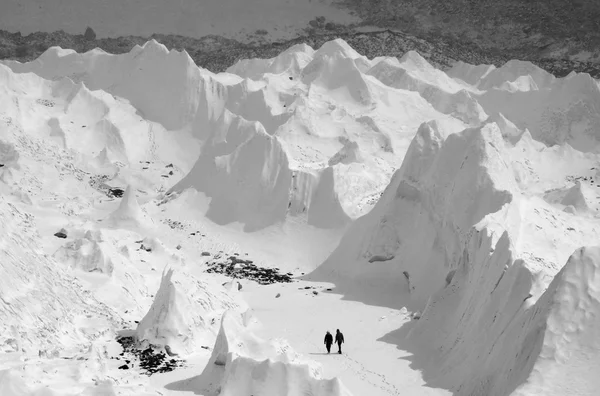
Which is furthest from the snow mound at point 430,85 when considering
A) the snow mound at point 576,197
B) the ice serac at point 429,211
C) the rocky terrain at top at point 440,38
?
the ice serac at point 429,211

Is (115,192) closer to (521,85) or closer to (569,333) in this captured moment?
(521,85)

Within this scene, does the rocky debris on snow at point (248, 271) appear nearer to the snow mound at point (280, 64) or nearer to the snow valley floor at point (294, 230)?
the snow valley floor at point (294, 230)

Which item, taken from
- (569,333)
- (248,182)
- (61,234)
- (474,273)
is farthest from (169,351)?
(248,182)

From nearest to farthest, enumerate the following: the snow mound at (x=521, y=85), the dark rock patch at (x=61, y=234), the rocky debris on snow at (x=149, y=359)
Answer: the rocky debris on snow at (x=149, y=359) → the dark rock patch at (x=61, y=234) → the snow mound at (x=521, y=85)

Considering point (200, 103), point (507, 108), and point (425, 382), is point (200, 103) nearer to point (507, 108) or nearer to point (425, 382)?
point (507, 108)

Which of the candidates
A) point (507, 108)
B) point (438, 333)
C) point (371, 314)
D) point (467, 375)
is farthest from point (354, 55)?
point (467, 375)

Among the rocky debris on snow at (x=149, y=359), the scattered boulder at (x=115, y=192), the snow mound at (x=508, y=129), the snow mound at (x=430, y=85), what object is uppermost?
the snow mound at (x=430, y=85)

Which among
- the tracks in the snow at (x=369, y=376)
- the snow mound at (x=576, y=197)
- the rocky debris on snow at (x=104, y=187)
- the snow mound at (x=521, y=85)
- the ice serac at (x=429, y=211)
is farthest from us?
the snow mound at (x=521, y=85)
